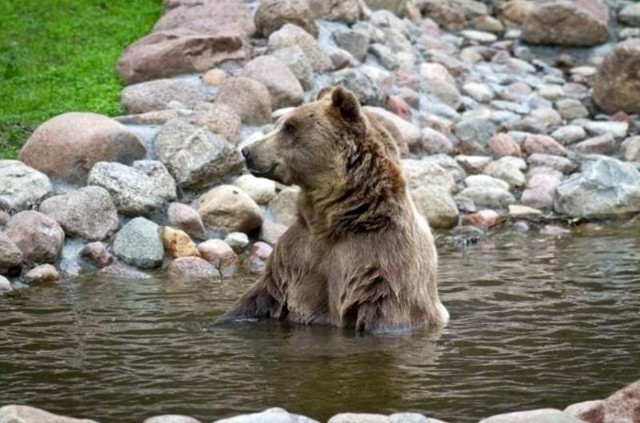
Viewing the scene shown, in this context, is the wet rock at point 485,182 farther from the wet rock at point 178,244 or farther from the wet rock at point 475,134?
the wet rock at point 178,244

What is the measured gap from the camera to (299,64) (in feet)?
47.4

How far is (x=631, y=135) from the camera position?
52.4 ft

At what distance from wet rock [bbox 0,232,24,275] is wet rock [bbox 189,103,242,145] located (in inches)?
113

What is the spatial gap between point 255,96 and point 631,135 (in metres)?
5.32

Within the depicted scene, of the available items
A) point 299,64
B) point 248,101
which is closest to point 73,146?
point 248,101

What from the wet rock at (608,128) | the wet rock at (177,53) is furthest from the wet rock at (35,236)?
the wet rock at (608,128)

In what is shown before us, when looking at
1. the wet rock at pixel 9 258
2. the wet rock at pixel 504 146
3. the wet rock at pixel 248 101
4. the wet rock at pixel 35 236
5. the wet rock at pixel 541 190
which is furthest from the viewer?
the wet rock at pixel 504 146

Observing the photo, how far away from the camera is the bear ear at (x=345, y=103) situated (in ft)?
26.0

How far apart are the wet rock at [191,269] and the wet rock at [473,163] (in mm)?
4417

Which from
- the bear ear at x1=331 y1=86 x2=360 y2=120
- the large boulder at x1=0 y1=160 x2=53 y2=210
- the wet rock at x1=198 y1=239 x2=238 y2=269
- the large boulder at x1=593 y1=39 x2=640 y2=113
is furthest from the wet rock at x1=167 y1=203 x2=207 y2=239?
the large boulder at x1=593 y1=39 x2=640 y2=113

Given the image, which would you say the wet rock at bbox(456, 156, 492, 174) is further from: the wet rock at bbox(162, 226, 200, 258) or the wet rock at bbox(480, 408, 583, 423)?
the wet rock at bbox(480, 408, 583, 423)

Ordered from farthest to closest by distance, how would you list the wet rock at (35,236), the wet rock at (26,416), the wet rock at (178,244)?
the wet rock at (178,244)
the wet rock at (35,236)
the wet rock at (26,416)

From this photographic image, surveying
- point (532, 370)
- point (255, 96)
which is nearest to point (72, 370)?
point (532, 370)

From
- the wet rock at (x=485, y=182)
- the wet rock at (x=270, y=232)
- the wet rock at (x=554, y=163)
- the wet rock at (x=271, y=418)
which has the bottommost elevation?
the wet rock at (x=270, y=232)
